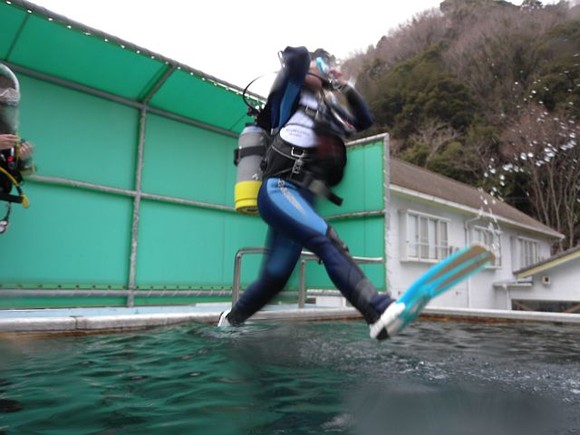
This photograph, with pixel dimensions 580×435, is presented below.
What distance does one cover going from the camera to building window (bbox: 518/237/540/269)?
18.5 metres

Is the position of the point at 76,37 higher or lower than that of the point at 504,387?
higher

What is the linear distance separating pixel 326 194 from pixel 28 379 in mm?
1671

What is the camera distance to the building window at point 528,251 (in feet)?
60.8

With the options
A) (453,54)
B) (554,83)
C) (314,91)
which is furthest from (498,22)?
(314,91)

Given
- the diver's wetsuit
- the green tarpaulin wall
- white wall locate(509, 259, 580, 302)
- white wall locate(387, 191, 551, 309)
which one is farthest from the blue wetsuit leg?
white wall locate(509, 259, 580, 302)

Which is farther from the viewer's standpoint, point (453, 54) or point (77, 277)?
point (453, 54)

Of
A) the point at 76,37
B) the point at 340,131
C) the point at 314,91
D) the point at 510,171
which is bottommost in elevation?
the point at 340,131

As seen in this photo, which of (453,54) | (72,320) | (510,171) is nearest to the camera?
(72,320)

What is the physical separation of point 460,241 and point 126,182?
11.2 m

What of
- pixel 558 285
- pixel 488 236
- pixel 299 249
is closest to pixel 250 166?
pixel 299 249

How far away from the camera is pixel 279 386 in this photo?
6.71 ft

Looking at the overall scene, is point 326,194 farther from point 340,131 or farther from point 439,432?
point 439,432

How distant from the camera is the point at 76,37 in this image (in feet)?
16.0

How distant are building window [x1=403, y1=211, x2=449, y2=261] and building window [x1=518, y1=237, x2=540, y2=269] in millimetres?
6816
